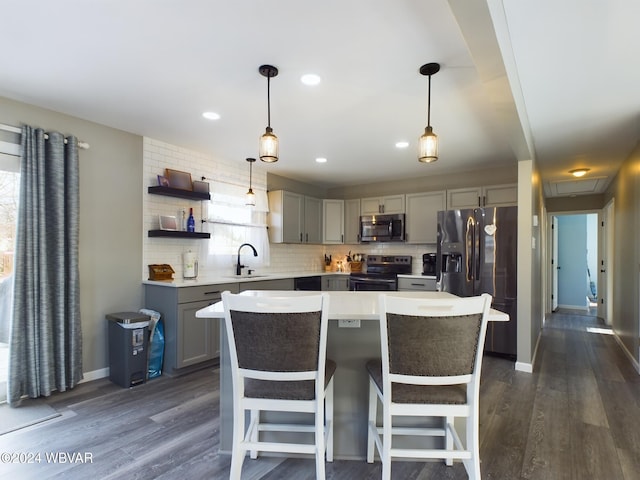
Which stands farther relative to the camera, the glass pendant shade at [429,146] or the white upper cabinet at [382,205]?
the white upper cabinet at [382,205]

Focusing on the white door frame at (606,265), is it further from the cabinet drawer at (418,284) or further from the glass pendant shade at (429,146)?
the glass pendant shade at (429,146)

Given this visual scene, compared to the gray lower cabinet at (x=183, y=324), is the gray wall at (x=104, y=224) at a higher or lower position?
higher

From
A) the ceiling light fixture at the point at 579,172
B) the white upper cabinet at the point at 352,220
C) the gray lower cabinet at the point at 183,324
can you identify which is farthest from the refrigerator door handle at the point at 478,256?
the gray lower cabinet at the point at 183,324

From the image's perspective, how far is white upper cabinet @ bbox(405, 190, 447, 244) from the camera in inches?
196

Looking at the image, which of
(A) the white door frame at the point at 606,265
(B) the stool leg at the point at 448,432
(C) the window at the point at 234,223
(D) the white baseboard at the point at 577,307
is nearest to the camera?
(B) the stool leg at the point at 448,432

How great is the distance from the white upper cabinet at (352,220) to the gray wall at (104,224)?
322 cm

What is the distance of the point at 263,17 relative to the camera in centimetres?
176

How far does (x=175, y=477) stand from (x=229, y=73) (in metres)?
2.44

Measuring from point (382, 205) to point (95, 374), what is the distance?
425 cm

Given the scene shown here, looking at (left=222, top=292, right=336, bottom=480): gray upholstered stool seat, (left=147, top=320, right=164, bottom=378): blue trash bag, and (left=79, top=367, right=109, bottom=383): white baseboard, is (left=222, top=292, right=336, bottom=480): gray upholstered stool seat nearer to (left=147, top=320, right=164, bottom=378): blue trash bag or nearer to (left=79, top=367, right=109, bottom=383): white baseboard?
(left=147, top=320, right=164, bottom=378): blue trash bag

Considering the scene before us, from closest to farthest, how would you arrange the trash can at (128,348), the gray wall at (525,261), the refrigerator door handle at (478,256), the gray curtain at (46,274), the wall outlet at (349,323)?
the wall outlet at (349,323)
the gray curtain at (46,274)
the trash can at (128,348)
the gray wall at (525,261)
the refrigerator door handle at (478,256)

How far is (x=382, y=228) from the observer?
5355 mm

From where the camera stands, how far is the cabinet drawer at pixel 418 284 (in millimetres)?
4730

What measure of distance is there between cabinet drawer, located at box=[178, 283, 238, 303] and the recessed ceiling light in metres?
2.20
